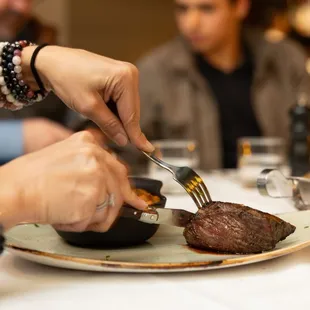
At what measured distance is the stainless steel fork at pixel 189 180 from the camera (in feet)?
2.94

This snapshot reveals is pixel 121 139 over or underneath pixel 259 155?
over

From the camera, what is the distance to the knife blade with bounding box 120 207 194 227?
2.55 feet

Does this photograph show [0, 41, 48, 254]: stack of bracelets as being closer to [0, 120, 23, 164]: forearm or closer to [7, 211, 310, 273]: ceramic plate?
[7, 211, 310, 273]: ceramic plate

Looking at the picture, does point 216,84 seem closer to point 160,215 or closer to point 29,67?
point 29,67

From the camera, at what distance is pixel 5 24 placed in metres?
2.67

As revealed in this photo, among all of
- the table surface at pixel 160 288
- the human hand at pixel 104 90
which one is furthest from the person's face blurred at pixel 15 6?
the table surface at pixel 160 288

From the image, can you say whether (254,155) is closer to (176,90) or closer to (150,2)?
(176,90)

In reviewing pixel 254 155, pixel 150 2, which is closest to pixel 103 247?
pixel 254 155

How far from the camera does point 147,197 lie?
0.90 m

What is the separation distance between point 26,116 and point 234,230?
204cm

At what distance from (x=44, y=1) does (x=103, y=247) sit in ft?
13.5

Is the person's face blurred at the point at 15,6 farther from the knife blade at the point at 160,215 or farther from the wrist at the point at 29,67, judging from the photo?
the knife blade at the point at 160,215

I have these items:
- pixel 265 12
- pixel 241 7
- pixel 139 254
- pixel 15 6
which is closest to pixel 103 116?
pixel 139 254

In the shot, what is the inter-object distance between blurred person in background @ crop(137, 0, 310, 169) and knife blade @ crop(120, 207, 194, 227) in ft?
5.67
